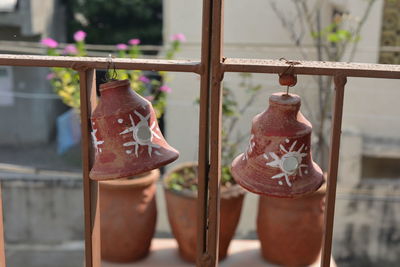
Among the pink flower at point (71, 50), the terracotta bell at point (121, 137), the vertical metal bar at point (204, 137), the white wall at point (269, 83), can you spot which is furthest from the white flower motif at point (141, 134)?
the white wall at point (269, 83)

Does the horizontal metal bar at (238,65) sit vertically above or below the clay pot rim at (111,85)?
above

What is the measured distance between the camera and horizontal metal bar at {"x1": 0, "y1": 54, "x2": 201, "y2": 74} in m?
1.19

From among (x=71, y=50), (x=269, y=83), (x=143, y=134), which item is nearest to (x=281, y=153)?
(x=143, y=134)

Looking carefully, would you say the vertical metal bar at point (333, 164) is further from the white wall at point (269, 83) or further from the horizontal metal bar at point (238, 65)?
the white wall at point (269, 83)

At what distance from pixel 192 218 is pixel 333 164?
1.73m

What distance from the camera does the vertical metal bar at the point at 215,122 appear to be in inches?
45.5

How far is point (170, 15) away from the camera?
574 centimetres

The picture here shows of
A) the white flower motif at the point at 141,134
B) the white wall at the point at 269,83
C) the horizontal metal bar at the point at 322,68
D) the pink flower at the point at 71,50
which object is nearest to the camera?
the horizontal metal bar at the point at 322,68

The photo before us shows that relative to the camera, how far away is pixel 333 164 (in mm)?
1204

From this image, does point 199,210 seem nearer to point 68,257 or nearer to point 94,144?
point 94,144

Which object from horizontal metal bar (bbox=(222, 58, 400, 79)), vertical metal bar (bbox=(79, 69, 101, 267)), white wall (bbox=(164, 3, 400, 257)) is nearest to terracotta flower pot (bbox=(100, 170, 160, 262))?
vertical metal bar (bbox=(79, 69, 101, 267))

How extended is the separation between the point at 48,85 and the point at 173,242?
6.97 m

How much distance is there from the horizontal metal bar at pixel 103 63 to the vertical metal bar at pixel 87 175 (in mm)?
24

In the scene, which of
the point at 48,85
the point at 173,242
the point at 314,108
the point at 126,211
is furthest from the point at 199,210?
the point at 48,85
